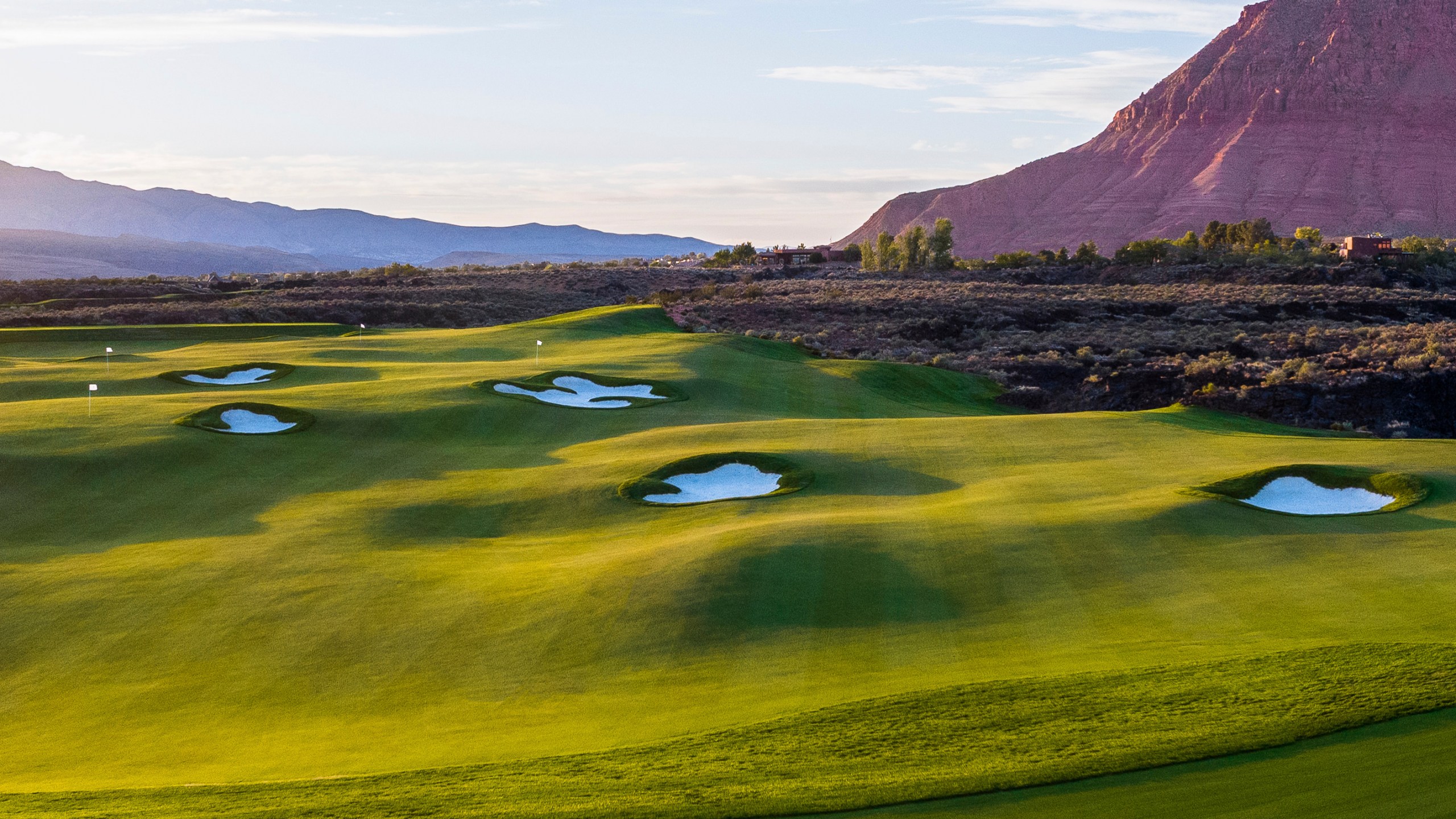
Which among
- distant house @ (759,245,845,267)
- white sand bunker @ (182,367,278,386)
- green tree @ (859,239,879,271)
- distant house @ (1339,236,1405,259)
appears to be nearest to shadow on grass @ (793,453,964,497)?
white sand bunker @ (182,367,278,386)

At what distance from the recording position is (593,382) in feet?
102

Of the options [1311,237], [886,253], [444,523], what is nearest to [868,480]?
[444,523]

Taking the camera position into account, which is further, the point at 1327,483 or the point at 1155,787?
the point at 1327,483

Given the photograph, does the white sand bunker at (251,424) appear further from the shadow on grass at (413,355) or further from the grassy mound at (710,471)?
the shadow on grass at (413,355)

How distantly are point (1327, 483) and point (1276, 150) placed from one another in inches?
6673

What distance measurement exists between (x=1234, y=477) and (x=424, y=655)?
11588 millimetres

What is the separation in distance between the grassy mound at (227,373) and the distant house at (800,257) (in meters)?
92.9

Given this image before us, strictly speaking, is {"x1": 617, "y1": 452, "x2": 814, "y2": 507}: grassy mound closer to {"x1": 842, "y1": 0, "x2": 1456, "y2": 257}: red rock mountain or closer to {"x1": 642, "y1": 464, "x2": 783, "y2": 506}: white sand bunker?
{"x1": 642, "y1": 464, "x2": 783, "y2": 506}: white sand bunker

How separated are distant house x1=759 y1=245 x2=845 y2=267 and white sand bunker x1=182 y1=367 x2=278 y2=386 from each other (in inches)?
3678

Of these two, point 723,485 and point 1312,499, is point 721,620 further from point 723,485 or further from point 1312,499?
point 1312,499

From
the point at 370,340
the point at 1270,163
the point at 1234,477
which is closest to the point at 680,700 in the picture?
the point at 1234,477

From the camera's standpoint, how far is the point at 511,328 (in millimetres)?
48312

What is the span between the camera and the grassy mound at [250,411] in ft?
75.6

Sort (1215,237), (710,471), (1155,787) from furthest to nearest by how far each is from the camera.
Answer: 1. (1215,237)
2. (710,471)
3. (1155,787)
